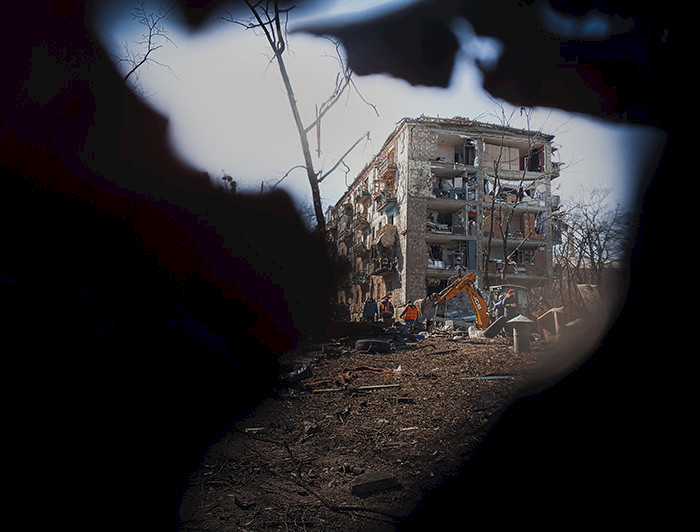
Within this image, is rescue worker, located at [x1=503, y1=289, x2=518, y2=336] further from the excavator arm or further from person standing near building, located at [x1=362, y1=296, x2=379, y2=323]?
person standing near building, located at [x1=362, y1=296, x2=379, y2=323]

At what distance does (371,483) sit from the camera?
235 cm

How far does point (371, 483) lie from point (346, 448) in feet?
2.40

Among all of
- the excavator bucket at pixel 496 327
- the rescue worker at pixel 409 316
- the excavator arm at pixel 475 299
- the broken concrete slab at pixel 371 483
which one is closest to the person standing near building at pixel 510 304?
the excavator bucket at pixel 496 327

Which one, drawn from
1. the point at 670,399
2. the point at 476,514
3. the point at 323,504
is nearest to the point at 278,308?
the point at 323,504

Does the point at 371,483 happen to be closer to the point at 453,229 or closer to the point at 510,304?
the point at 510,304

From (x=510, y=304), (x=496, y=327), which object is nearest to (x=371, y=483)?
(x=496, y=327)

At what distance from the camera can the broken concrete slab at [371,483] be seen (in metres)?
2.32

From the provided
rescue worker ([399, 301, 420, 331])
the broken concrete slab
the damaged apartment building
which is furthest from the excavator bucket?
the damaged apartment building

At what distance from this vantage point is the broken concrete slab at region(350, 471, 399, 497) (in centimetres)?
232

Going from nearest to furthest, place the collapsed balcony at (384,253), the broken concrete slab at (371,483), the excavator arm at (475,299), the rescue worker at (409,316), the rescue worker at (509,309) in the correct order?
the broken concrete slab at (371,483) < the rescue worker at (509,309) < the excavator arm at (475,299) < the rescue worker at (409,316) < the collapsed balcony at (384,253)

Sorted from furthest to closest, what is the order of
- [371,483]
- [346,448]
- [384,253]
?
[384,253], [346,448], [371,483]

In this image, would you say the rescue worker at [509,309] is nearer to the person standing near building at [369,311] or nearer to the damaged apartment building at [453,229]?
the person standing near building at [369,311]

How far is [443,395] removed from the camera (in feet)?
13.0

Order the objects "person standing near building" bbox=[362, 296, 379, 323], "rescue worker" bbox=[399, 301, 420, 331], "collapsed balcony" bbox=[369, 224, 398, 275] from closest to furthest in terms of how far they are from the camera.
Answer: "rescue worker" bbox=[399, 301, 420, 331], "person standing near building" bbox=[362, 296, 379, 323], "collapsed balcony" bbox=[369, 224, 398, 275]
